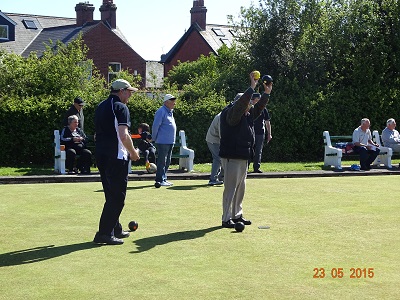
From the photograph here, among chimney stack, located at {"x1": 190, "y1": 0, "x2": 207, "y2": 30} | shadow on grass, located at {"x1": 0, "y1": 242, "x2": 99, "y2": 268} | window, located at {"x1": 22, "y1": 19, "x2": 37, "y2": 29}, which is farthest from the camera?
chimney stack, located at {"x1": 190, "y1": 0, "x2": 207, "y2": 30}

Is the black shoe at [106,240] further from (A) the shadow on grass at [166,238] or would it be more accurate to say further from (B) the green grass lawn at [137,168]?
(B) the green grass lawn at [137,168]

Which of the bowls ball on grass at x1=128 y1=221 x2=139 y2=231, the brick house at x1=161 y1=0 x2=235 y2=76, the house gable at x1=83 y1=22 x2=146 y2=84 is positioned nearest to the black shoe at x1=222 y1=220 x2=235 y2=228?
the bowls ball on grass at x1=128 y1=221 x2=139 y2=231

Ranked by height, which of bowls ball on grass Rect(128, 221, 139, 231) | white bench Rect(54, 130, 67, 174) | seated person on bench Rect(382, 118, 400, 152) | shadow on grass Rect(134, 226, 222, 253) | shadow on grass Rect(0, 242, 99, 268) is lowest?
shadow on grass Rect(0, 242, 99, 268)

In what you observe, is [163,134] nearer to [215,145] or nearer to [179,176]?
[215,145]

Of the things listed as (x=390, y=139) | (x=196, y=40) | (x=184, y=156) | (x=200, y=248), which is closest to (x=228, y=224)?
(x=200, y=248)

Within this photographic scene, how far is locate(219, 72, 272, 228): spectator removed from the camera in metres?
8.95

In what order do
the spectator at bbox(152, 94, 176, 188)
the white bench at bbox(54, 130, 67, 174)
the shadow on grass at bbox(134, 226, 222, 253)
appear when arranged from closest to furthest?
the shadow on grass at bbox(134, 226, 222, 253) → the spectator at bbox(152, 94, 176, 188) → the white bench at bbox(54, 130, 67, 174)

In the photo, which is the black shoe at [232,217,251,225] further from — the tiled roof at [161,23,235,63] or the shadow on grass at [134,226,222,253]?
the tiled roof at [161,23,235,63]

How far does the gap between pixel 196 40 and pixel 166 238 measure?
4454 cm

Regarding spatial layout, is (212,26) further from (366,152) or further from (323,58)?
(366,152)

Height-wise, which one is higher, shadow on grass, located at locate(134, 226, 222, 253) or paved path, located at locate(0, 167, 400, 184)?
paved path, located at locate(0, 167, 400, 184)

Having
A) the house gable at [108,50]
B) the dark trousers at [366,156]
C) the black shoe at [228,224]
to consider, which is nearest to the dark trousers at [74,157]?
the dark trousers at [366,156]

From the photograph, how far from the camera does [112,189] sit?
816cm
